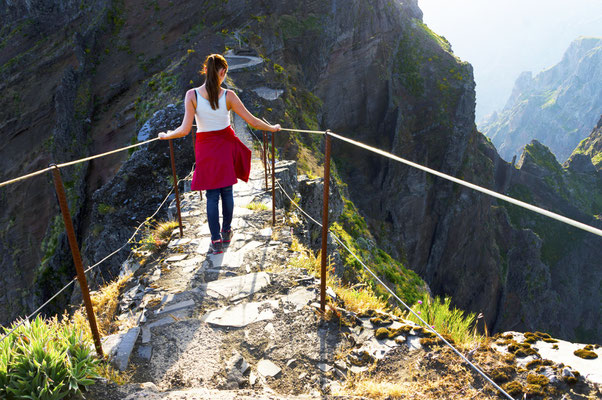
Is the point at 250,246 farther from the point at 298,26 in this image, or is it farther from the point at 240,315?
the point at 298,26

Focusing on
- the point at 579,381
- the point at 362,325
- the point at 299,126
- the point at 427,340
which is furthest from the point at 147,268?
the point at 299,126

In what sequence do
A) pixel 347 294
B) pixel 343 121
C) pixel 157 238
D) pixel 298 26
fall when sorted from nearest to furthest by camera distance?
pixel 347 294, pixel 157 238, pixel 298 26, pixel 343 121

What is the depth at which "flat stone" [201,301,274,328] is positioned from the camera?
12.6 feet

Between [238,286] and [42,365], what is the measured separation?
7.62 feet

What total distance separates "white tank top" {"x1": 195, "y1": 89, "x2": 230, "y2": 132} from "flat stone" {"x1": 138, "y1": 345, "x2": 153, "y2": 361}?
2.71 meters

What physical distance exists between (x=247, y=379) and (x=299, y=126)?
17787 millimetres

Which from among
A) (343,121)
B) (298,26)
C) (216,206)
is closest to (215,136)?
(216,206)

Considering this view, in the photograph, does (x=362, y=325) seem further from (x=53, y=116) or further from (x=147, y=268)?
(x=53, y=116)

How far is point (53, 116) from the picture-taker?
22.6 metres

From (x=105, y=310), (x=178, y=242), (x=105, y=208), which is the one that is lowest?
(x=105, y=208)

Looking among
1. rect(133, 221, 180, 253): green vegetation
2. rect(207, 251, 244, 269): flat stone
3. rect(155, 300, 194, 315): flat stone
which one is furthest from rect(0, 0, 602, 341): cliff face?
rect(155, 300, 194, 315): flat stone

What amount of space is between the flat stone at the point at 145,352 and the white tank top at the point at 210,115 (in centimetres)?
271

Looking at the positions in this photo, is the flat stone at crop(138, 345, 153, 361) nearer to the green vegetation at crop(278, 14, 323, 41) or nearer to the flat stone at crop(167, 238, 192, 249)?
the flat stone at crop(167, 238, 192, 249)

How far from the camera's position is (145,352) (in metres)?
3.36
